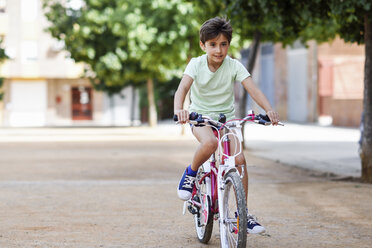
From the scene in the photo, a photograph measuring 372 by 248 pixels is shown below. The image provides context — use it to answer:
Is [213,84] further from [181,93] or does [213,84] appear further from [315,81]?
[315,81]

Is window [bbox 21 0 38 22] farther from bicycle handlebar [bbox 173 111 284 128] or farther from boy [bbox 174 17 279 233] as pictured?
bicycle handlebar [bbox 173 111 284 128]

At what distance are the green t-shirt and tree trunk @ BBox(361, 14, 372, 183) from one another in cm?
566

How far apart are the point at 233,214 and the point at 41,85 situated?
51990mm

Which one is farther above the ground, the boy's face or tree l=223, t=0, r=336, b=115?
tree l=223, t=0, r=336, b=115

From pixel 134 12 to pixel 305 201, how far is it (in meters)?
21.3

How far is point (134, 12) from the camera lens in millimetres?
29641

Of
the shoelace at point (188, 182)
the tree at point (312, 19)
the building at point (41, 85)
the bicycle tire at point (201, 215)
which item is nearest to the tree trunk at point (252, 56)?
the tree at point (312, 19)

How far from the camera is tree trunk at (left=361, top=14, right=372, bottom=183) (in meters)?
11.2

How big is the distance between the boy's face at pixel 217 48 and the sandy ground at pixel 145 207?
0.83 meters

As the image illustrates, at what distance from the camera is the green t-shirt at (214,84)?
5.89m

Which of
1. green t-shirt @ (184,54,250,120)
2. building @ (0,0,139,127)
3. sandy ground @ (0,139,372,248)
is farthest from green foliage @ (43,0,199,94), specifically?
green t-shirt @ (184,54,250,120)

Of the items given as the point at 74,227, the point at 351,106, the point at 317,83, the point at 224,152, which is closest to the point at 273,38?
the point at 74,227

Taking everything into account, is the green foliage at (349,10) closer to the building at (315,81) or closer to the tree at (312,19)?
the tree at (312,19)

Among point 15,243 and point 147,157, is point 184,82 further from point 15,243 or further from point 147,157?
point 147,157
